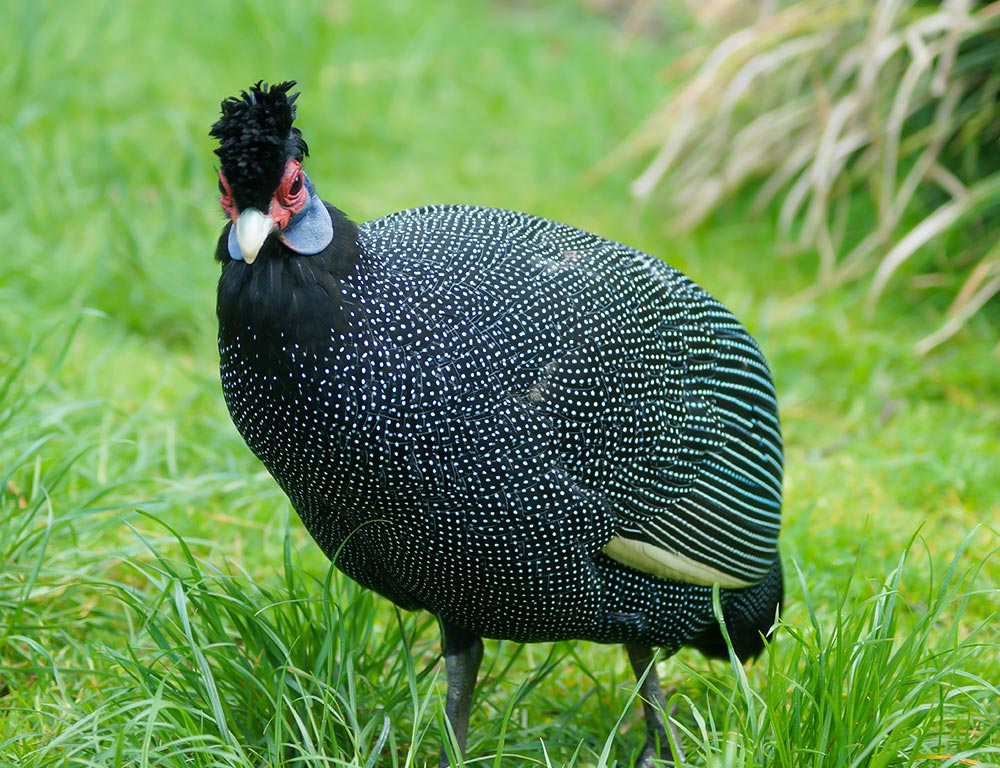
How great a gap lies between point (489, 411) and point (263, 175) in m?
0.58

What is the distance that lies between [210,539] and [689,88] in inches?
127

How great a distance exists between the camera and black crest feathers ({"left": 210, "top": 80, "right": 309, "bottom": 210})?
2105mm

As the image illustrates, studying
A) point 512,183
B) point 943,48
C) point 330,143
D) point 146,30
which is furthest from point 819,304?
point 146,30

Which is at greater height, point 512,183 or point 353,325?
point 512,183

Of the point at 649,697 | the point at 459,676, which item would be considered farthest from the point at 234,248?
the point at 649,697

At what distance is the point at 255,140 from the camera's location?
2.11 meters

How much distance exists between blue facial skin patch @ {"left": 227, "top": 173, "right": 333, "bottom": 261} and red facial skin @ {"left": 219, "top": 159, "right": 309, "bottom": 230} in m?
0.02

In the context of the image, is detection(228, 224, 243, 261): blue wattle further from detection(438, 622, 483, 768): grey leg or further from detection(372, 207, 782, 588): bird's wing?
detection(438, 622, 483, 768): grey leg

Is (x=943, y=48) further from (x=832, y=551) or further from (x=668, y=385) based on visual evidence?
(x=668, y=385)

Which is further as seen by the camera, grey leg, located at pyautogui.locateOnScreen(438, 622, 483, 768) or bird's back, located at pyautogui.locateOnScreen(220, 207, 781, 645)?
grey leg, located at pyautogui.locateOnScreen(438, 622, 483, 768)

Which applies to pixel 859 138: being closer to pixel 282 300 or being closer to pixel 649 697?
pixel 649 697

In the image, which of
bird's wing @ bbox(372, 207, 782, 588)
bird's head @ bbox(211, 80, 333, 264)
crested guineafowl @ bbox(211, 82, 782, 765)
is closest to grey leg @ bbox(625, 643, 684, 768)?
crested guineafowl @ bbox(211, 82, 782, 765)

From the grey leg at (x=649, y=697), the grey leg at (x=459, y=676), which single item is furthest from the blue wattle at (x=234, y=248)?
the grey leg at (x=649, y=697)

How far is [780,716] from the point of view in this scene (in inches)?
93.9
